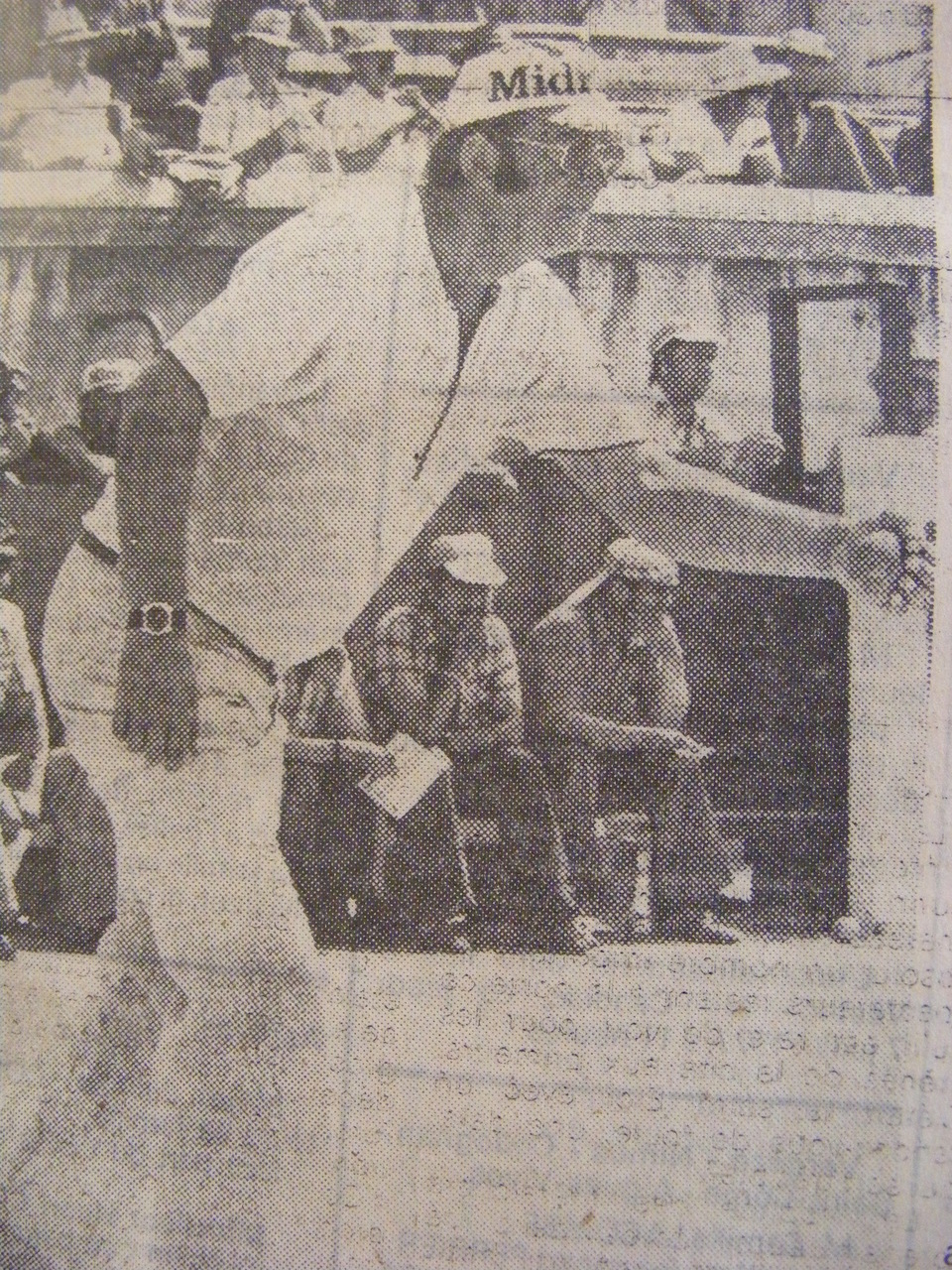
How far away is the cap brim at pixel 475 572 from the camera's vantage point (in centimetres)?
64

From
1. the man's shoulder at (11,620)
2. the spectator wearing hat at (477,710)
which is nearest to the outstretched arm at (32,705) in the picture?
the man's shoulder at (11,620)

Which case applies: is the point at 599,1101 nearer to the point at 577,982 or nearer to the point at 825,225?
the point at 577,982

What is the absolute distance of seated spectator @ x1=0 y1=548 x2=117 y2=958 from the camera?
0.65 m

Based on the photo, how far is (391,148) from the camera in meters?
0.67

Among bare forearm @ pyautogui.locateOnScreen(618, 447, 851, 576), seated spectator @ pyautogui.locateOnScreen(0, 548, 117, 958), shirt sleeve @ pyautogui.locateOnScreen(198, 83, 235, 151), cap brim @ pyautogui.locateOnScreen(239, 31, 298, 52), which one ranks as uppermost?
cap brim @ pyautogui.locateOnScreen(239, 31, 298, 52)

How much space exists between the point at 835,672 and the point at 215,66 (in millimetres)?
628

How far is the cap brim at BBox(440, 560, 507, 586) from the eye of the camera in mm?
643

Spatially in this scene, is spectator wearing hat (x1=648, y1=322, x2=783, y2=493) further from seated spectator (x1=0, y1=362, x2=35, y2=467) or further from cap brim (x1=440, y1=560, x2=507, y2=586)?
seated spectator (x1=0, y1=362, x2=35, y2=467)

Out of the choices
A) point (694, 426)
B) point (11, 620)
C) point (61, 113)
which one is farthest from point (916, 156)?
point (11, 620)

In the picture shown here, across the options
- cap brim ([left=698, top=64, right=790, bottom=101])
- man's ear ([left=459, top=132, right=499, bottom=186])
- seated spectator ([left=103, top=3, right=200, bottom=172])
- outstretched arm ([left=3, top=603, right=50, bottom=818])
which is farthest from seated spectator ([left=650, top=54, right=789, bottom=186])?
outstretched arm ([left=3, top=603, right=50, bottom=818])

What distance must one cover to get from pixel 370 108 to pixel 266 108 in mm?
78

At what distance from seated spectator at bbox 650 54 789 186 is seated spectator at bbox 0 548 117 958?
579 mm

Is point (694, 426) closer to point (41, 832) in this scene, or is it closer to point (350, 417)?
point (350, 417)

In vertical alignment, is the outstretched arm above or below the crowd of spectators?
below
